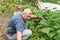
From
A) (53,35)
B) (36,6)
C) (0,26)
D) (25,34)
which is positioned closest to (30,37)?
(25,34)

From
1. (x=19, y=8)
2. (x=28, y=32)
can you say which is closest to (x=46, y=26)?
(x=28, y=32)

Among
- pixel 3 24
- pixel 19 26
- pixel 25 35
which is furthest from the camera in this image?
pixel 3 24

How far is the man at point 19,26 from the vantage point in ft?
17.6

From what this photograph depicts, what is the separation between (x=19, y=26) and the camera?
538 cm

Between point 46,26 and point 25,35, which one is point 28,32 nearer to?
point 25,35

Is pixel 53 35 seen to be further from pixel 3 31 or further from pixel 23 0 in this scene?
pixel 23 0

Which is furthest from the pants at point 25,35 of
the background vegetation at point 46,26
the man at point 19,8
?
the man at point 19,8

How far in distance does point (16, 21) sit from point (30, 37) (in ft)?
2.55

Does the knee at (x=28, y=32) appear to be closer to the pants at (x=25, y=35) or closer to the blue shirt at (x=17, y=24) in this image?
the pants at (x=25, y=35)

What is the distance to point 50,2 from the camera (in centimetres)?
812

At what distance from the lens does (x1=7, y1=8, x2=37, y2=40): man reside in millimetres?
5371

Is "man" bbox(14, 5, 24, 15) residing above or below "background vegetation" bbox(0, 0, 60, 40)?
above

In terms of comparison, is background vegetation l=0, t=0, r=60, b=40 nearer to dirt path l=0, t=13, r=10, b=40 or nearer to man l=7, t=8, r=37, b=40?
man l=7, t=8, r=37, b=40

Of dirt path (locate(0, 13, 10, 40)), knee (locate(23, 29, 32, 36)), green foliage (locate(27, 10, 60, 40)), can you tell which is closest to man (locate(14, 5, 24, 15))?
dirt path (locate(0, 13, 10, 40))
